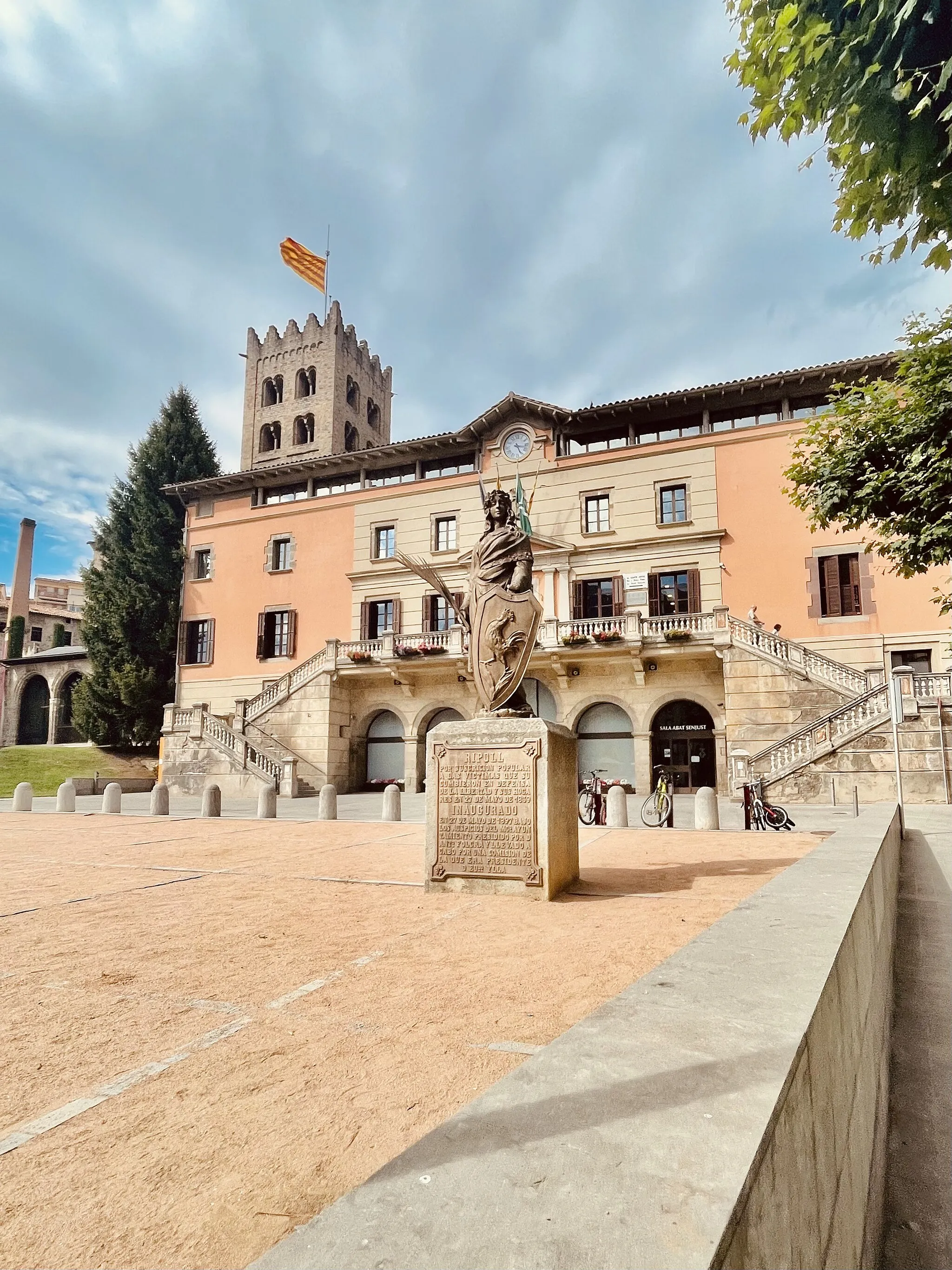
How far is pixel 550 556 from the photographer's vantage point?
90.8 feet

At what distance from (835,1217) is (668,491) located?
86.9ft

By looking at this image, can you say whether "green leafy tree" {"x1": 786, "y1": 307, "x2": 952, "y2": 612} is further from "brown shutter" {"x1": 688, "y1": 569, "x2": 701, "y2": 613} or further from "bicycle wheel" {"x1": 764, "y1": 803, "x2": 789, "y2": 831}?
"brown shutter" {"x1": 688, "y1": 569, "x2": 701, "y2": 613}

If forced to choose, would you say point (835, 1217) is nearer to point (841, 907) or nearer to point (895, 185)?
point (841, 907)

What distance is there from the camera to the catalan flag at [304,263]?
48.2 meters

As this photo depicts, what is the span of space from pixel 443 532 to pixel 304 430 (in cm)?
2345

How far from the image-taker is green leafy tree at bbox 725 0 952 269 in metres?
5.36

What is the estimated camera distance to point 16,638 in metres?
48.0

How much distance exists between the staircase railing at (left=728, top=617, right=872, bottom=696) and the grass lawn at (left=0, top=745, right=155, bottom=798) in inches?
1016

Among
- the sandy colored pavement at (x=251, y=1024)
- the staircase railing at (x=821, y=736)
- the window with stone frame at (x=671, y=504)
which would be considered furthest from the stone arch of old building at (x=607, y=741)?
the sandy colored pavement at (x=251, y=1024)

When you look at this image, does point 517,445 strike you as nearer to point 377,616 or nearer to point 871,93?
point 377,616

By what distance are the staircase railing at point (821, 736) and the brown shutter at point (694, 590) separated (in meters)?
7.04

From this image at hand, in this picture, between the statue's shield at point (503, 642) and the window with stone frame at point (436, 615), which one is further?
the window with stone frame at point (436, 615)

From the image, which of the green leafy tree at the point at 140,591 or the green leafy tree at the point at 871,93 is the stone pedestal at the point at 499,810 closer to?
the green leafy tree at the point at 871,93

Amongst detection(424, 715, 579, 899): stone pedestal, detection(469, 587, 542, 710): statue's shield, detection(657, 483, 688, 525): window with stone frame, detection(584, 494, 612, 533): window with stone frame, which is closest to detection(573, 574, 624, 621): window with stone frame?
detection(584, 494, 612, 533): window with stone frame
